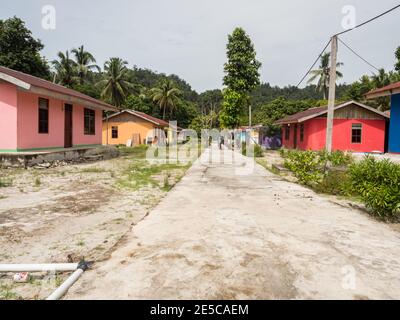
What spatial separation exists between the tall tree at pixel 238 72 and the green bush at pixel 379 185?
24629 millimetres

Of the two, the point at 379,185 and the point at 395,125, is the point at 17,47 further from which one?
the point at 379,185

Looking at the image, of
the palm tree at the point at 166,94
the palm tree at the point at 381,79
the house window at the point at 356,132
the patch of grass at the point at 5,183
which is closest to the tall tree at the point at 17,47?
Result: the palm tree at the point at 166,94

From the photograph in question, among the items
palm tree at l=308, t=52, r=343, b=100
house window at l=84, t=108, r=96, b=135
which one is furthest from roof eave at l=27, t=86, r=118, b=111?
palm tree at l=308, t=52, r=343, b=100

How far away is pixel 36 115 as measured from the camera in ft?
44.7

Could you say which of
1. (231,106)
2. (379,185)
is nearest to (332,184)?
(379,185)

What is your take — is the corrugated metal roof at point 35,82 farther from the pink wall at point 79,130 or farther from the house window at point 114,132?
the house window at point 114,132

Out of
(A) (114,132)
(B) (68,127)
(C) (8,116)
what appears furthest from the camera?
(A) (114,132)

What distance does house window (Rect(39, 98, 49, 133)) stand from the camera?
1398 cm

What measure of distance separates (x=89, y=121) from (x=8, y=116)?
22.5ft

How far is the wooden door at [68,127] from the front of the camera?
16203mm

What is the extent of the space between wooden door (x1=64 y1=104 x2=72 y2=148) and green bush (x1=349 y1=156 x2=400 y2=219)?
561 inches

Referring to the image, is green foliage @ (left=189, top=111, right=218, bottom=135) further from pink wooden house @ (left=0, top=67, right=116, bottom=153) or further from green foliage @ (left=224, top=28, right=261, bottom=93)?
pink wooden house @ (left=0, top=67, right=116, bottom=153)
